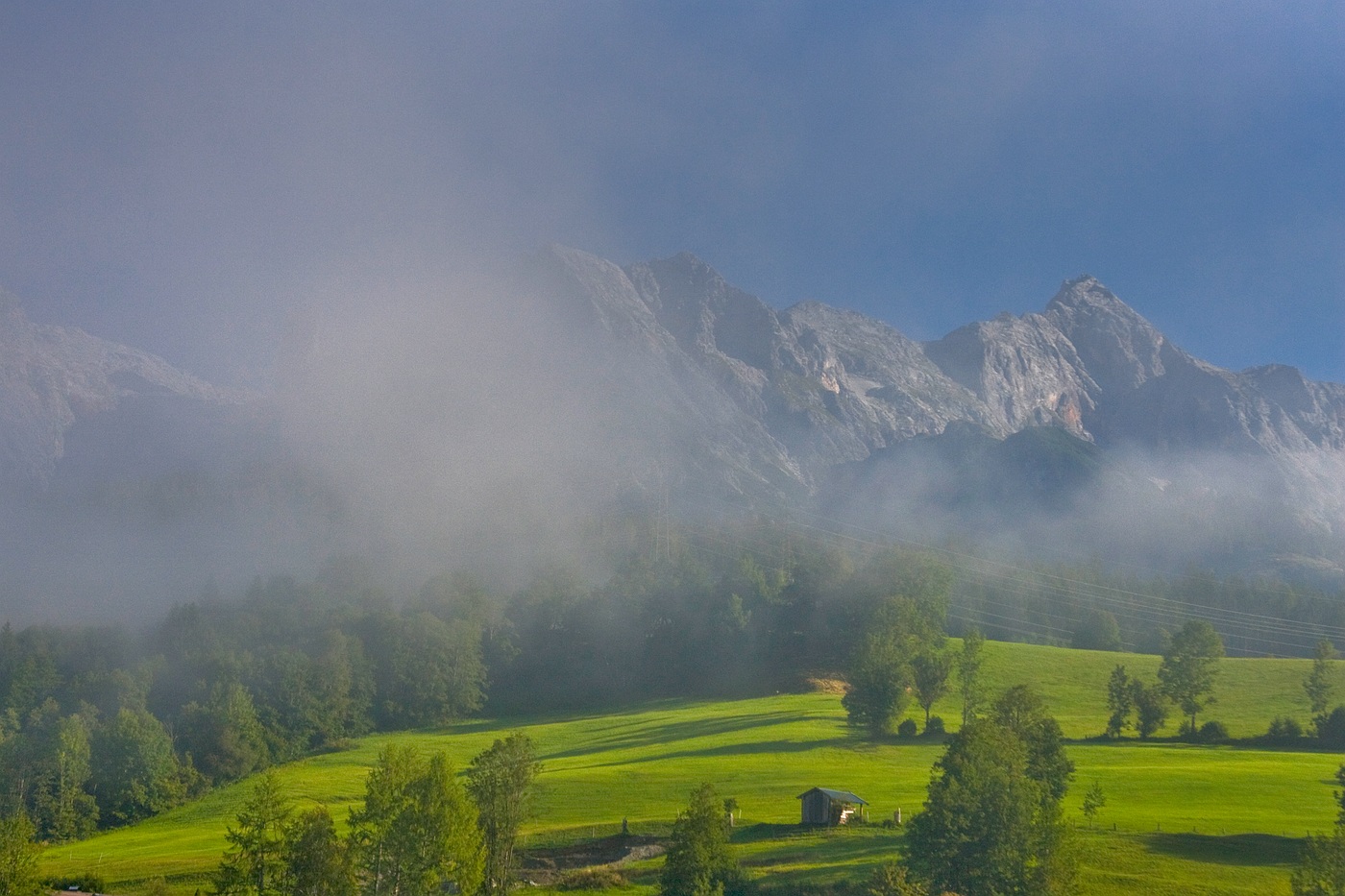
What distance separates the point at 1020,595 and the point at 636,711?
303ft

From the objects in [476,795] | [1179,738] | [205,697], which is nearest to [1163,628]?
[1179,738]

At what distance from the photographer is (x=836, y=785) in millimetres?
77062

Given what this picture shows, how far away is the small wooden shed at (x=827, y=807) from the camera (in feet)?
217

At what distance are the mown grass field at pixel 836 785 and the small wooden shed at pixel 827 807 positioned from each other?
1.74 meters

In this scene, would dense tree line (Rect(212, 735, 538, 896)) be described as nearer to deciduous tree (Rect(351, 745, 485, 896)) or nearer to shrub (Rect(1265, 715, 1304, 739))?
deciduous tree (Rect(351, 745, 485, 896))

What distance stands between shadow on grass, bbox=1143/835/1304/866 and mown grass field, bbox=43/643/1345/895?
158 millimetres

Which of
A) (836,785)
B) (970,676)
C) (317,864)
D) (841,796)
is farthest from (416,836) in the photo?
(970,676)

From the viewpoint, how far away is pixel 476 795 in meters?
57.2

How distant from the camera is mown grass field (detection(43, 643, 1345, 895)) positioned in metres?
57.0

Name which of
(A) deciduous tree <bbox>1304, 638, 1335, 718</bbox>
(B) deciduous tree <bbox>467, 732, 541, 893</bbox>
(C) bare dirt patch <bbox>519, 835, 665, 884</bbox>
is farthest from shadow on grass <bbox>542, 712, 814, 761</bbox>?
(A) deciduous tree <bbox>1304, 638, 1335, 718</bbox>

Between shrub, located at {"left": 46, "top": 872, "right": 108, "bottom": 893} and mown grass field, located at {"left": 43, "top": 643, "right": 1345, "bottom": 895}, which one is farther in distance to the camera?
shrub, located at {"left": 46, "top": 872, "right": 108, "bottom": 893}

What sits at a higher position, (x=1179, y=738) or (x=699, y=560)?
(x=699, y=560)

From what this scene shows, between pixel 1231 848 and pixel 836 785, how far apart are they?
29226 millimetres

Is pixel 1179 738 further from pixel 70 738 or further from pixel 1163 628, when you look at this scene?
pixel 70 738
